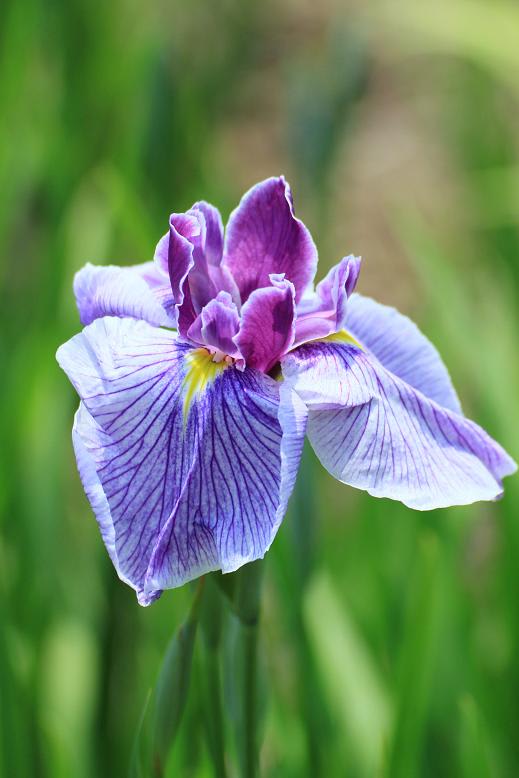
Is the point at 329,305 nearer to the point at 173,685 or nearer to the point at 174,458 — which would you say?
the point at 174,458

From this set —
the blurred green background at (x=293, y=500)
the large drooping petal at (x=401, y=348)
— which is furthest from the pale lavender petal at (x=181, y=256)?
the blurred green background at (x=293, y=500)

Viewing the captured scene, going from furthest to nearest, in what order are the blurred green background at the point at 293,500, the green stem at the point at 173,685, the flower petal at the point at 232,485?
the blurred green background at the point at 293,500 < the green stem at the point at 173,685 < the flower petal at the point at 232,485

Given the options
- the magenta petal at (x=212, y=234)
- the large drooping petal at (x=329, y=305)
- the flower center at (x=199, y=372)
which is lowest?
the flower center at (x=199, y=372)

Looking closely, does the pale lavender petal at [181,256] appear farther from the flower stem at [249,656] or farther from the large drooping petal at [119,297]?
the flower stem at [249,656]

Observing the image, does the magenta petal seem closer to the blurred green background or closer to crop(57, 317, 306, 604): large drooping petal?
crop(57, 317, 306, 604): large drooping petal

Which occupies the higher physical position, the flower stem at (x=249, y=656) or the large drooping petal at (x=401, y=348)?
the large drooping petal at (x=401, y=348)

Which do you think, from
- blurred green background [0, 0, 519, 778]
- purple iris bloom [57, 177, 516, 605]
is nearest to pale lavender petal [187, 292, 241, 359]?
purple iris bloom [57, 177, 516, 605]

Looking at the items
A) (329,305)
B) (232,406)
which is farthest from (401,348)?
(232,406)
